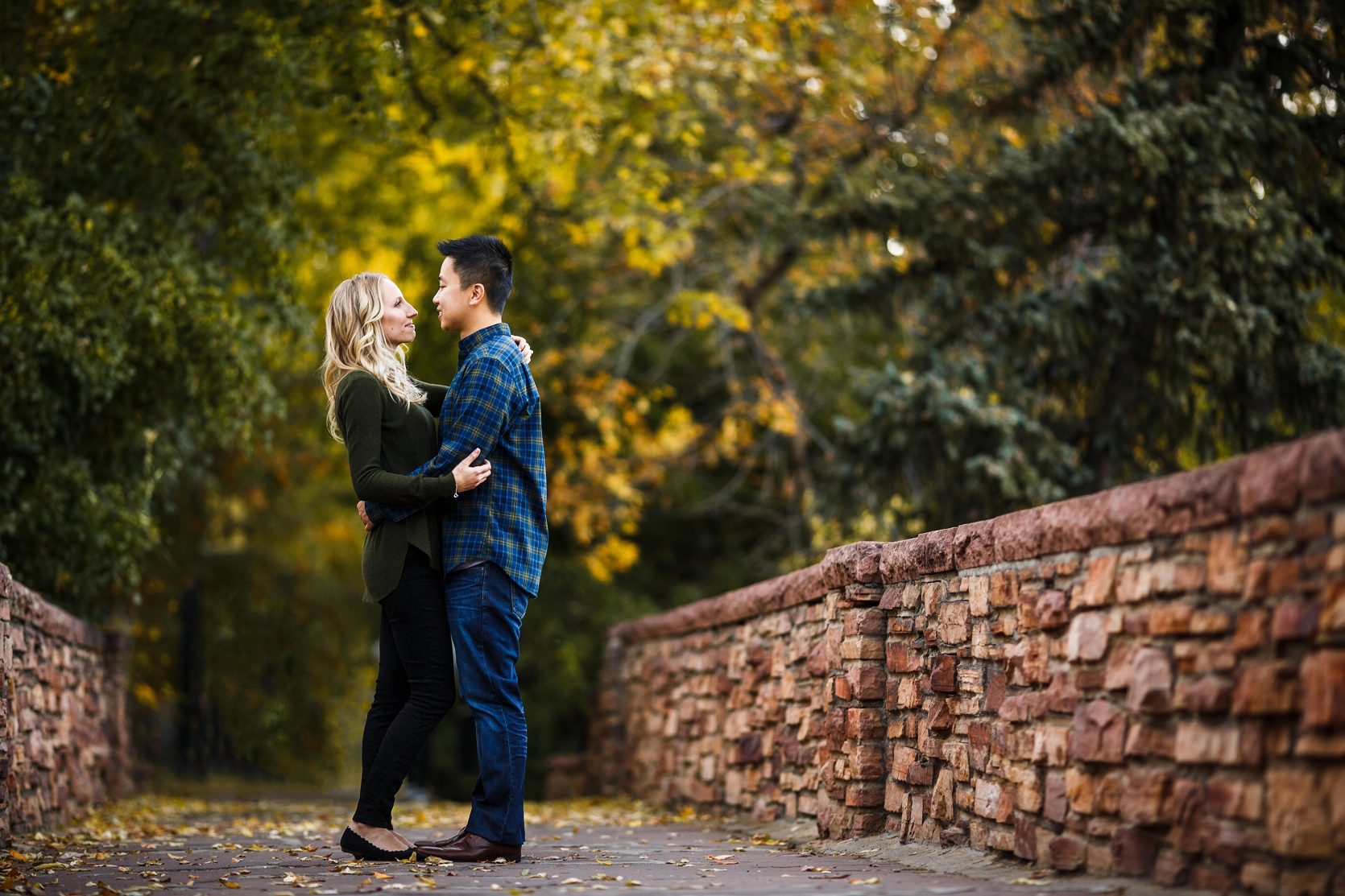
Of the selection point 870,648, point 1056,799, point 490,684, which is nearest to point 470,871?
point 490,684

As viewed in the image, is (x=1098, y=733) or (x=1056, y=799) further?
(x=1056, y=799)

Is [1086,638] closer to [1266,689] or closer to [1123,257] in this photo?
[1266,689]

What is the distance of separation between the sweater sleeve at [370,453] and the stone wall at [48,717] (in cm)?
146

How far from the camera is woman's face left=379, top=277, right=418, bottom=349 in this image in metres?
4.42

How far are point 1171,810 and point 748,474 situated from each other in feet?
36.3

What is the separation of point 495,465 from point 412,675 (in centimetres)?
75

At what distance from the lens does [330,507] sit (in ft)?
57.7

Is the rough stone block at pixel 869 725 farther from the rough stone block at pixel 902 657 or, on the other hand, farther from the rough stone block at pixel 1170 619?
the rough stone block at pixel 1170 619

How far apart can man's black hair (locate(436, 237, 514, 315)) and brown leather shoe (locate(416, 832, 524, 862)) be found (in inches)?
71.4

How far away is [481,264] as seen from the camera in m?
4.43

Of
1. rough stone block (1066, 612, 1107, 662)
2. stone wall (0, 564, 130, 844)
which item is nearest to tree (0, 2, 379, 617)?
stone wall (0, 564, 130, 844)

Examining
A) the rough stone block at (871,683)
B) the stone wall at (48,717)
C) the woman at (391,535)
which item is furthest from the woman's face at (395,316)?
the rough stone block at (871,683)

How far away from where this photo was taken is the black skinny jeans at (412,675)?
411 centimetres

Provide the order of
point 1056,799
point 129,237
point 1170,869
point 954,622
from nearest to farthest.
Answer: point 1170,869 < point 1056,799 < point 954,622 < point 129,237
